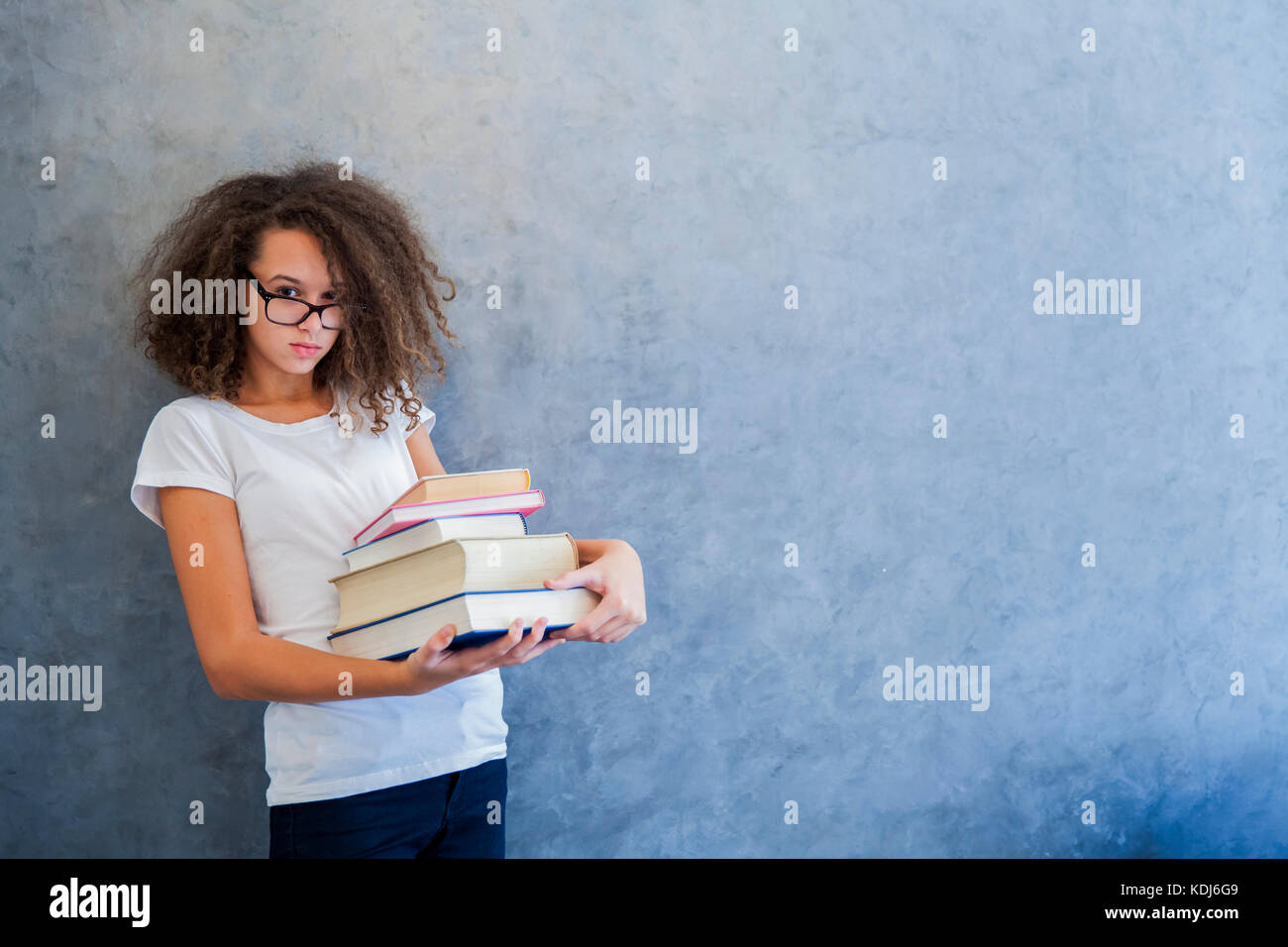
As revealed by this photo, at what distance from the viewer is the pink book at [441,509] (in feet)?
3.09

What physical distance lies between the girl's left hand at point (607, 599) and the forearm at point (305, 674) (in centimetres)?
19

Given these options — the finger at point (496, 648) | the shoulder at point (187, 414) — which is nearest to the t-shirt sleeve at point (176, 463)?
the shoulder at point (187, 414)

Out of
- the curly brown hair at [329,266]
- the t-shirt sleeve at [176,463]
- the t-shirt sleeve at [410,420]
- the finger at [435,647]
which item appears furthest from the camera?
the t-shirt sleeve at [410,420]

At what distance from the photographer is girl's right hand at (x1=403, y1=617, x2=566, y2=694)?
2.92 feet

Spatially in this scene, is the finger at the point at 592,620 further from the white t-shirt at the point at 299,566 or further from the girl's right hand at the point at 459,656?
the white t-shirt at the point at 299,566

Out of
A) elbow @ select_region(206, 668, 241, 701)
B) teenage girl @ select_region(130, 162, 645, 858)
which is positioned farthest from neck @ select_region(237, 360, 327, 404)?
elbow @ select_region(206, 668, 241, 701)

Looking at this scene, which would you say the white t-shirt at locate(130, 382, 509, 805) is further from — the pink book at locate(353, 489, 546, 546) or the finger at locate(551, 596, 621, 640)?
the finger at locate(551, 596, 621, 640)

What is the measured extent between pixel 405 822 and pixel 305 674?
241mm

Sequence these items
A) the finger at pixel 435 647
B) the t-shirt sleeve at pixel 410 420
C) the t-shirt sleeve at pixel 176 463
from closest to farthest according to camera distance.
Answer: the finger at pixel 435 647, the t-shirt sleeve at pixel 176 463, the t-shirt sleeve at pixel 410 420

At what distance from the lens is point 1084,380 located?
151cm
